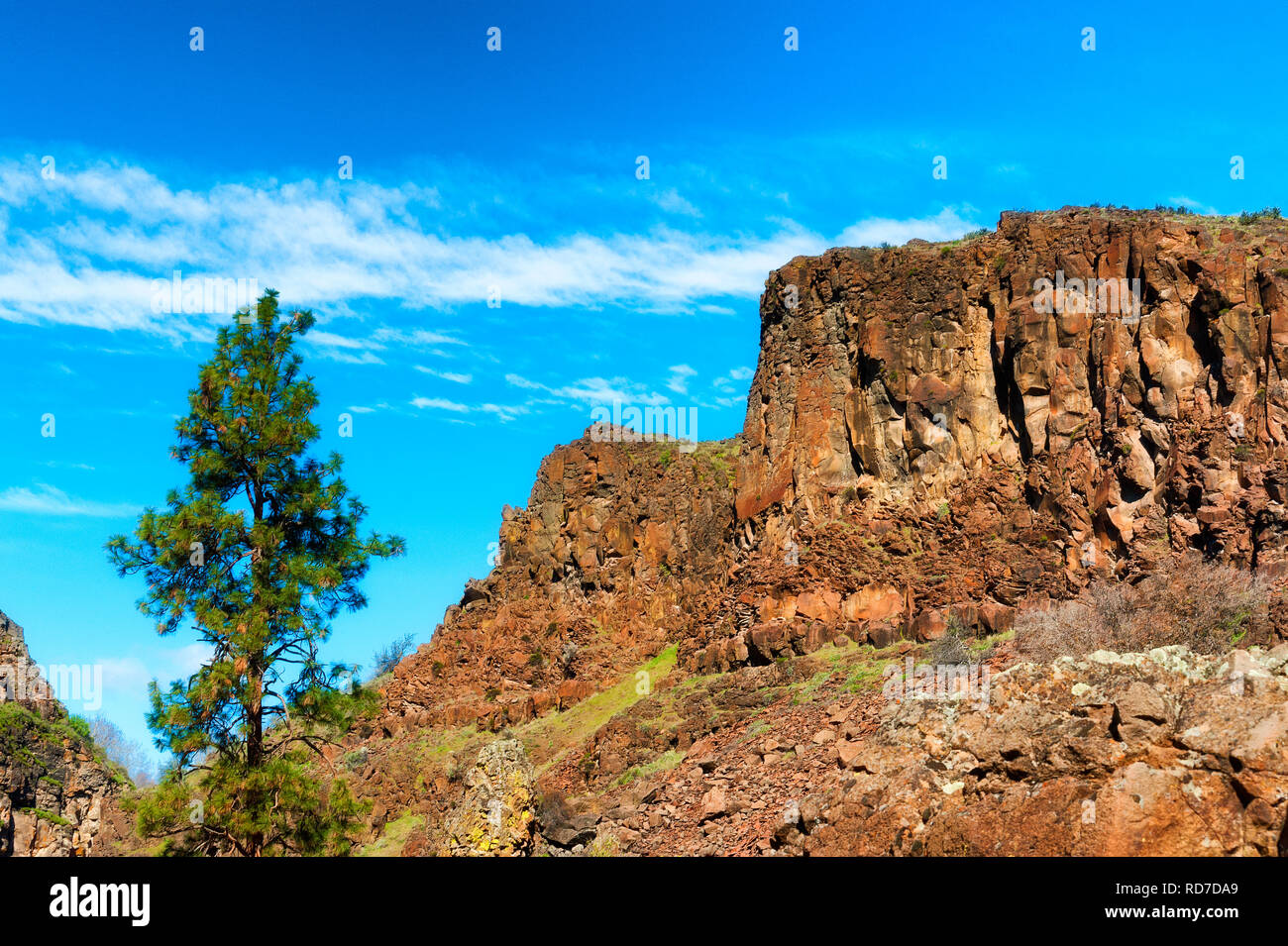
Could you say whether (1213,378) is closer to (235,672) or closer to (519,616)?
(235,672)

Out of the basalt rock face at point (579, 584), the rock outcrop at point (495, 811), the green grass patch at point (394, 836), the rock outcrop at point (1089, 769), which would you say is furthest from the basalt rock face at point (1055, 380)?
the rock outcrop at point (495, 811)

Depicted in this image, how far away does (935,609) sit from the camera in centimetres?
3297

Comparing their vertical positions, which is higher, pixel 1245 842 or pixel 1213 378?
pixel 1213 378

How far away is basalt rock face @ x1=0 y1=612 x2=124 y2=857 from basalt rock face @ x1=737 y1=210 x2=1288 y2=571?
24.7m

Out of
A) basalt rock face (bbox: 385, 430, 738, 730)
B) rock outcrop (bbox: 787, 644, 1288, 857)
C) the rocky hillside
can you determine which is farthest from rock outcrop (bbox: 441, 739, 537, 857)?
basalt rock face (bbox: 385, 430, 738, 730)

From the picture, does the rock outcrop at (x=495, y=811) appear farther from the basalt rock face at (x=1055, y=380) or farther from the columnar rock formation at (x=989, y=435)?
the basalt rock face at (x=1055, y=380)

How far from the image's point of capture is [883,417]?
39688mm

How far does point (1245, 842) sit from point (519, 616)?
45898 mm

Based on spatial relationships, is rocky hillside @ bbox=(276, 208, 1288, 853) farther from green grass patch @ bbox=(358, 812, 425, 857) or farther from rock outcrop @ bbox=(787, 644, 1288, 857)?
green grass patch @ bbox=(358, 812, 425, 857)

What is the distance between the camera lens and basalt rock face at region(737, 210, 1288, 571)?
30.6m

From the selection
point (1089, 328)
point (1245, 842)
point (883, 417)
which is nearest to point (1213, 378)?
point (1089, 328)

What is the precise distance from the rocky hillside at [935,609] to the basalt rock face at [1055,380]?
0.33 ft

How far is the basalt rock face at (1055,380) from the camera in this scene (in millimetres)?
30625

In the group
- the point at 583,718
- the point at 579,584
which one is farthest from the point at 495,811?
the point at 579,584
